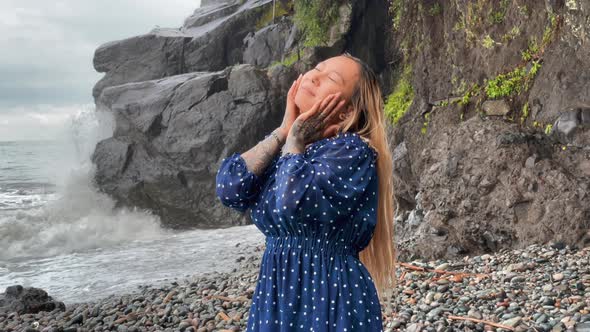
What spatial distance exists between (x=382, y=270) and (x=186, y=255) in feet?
29.2

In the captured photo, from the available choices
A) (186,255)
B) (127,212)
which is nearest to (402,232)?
(186,255)

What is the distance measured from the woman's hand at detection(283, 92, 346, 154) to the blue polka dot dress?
3 cm

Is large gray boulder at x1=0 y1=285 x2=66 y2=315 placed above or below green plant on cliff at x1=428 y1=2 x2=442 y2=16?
below

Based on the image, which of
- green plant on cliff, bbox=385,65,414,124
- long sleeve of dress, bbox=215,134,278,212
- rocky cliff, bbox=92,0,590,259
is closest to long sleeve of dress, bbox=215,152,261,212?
long sleeve of dress, bbox=215,134,278,212

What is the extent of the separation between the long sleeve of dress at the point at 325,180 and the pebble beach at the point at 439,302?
1549 mm

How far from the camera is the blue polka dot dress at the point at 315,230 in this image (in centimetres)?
183

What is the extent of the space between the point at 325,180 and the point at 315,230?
0.19 m

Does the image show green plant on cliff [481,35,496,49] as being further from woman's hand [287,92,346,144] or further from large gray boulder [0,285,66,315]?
large gray boulder [0,285,66,315]

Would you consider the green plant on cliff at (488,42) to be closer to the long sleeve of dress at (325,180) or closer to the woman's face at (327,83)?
the woman's face at (327,83)

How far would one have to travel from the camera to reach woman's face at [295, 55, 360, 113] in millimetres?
2031

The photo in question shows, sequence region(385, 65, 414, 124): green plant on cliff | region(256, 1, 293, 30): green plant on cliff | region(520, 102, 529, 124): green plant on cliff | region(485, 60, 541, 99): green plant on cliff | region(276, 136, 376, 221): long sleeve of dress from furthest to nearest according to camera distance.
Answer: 1. region(256, 1, 293, 30): green plant on cliff
2. region(385, 65, 414, 124): green plant on cliff
3. region(485, 60, 541, 99): green plant on cliff
4. region(520, 102, 529, 124): green plant on cliff
5. region(276, 136, 376, 221): long sleeve of dress

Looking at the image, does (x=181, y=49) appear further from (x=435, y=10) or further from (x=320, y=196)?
(x=320, y=196)

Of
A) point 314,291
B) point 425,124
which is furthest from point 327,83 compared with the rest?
point 425,124

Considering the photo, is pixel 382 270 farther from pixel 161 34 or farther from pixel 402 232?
pixel 161 34
